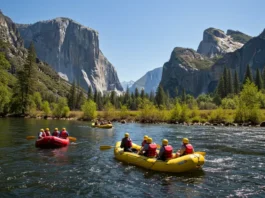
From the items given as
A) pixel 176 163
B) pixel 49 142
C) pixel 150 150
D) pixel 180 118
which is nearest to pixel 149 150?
pixel 150 150

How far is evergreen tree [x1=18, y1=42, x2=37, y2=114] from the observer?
7550 centimetres

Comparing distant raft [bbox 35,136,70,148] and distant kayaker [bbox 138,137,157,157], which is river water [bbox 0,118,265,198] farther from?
distant raft [bbox 35,136,70,148]

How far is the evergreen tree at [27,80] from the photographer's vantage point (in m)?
75.5

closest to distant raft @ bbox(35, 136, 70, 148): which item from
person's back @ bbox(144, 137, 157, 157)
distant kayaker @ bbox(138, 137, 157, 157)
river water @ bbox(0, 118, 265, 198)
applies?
river water @ bbox(0, 118, 265, 198)

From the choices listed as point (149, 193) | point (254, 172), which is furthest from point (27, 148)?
point (254, 172)

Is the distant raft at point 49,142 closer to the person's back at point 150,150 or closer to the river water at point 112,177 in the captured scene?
the river water at point 112,177

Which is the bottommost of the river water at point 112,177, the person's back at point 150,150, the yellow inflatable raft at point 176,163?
the river water at point 112,177

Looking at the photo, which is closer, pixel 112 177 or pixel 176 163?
pixel 112 177

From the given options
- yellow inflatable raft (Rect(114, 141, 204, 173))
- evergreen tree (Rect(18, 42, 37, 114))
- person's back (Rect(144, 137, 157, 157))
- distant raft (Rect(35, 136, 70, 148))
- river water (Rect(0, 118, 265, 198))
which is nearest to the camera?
river water (Rect(0, 118, 265, 198))

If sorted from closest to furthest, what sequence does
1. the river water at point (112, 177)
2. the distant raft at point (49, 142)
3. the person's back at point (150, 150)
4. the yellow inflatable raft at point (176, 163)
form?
1. the river water at point (112, 177)
2. the yellow inflatable raft at point (176, 163)
3. the person's back at point (150, 150)
4. the distant raft at point (49, 142)

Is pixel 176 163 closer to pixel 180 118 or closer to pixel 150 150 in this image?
pixel 150 150

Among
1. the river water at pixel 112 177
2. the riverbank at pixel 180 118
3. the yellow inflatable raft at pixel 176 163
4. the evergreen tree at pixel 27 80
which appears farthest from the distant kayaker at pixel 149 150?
the evergreen tree at pixel 27 80

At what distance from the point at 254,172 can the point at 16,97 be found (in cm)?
7316

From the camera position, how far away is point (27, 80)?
251ft
